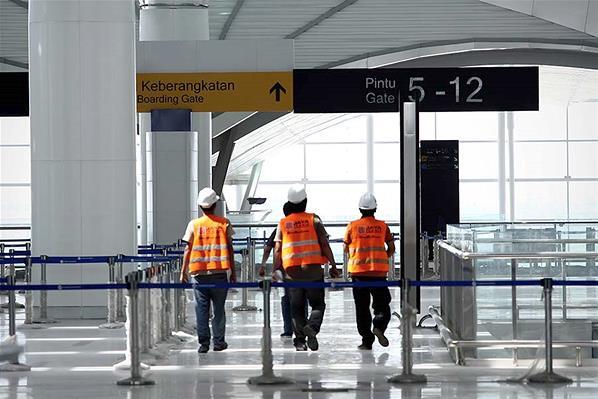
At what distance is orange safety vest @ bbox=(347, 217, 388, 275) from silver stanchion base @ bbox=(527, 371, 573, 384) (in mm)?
3131

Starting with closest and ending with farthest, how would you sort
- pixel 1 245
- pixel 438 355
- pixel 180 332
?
pixel 438 355, pixel 180 332, pixel 1 245

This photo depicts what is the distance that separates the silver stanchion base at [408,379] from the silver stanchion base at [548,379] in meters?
0.94

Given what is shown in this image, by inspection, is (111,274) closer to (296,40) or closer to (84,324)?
(84,324)

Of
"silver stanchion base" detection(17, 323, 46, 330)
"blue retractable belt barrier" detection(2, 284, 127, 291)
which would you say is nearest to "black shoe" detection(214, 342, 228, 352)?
"blue retractable belt barrier" detection(2, 284, 127, 291)

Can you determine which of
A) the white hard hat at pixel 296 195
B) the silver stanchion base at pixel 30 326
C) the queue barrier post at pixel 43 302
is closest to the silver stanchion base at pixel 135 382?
the white hard hat at pixel 296 195

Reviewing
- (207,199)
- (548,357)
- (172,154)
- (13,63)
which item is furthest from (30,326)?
(13,63)

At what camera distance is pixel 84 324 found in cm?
1861

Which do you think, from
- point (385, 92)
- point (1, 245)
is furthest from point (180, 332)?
point (1, 245)

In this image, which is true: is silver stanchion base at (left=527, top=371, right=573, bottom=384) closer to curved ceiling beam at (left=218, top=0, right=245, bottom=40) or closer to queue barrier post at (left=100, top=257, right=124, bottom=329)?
queue barrier post at (left=100, top=257, right=124, bottom=329)

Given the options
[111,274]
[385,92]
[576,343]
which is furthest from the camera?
[385,92]

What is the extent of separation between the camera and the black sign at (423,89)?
73.3 ft

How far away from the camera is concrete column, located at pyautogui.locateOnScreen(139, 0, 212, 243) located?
28.7 metres

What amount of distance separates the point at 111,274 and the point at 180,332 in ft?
6.81

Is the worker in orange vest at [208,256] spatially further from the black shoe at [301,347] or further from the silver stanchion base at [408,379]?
the silver stanchion base at [408,379]
